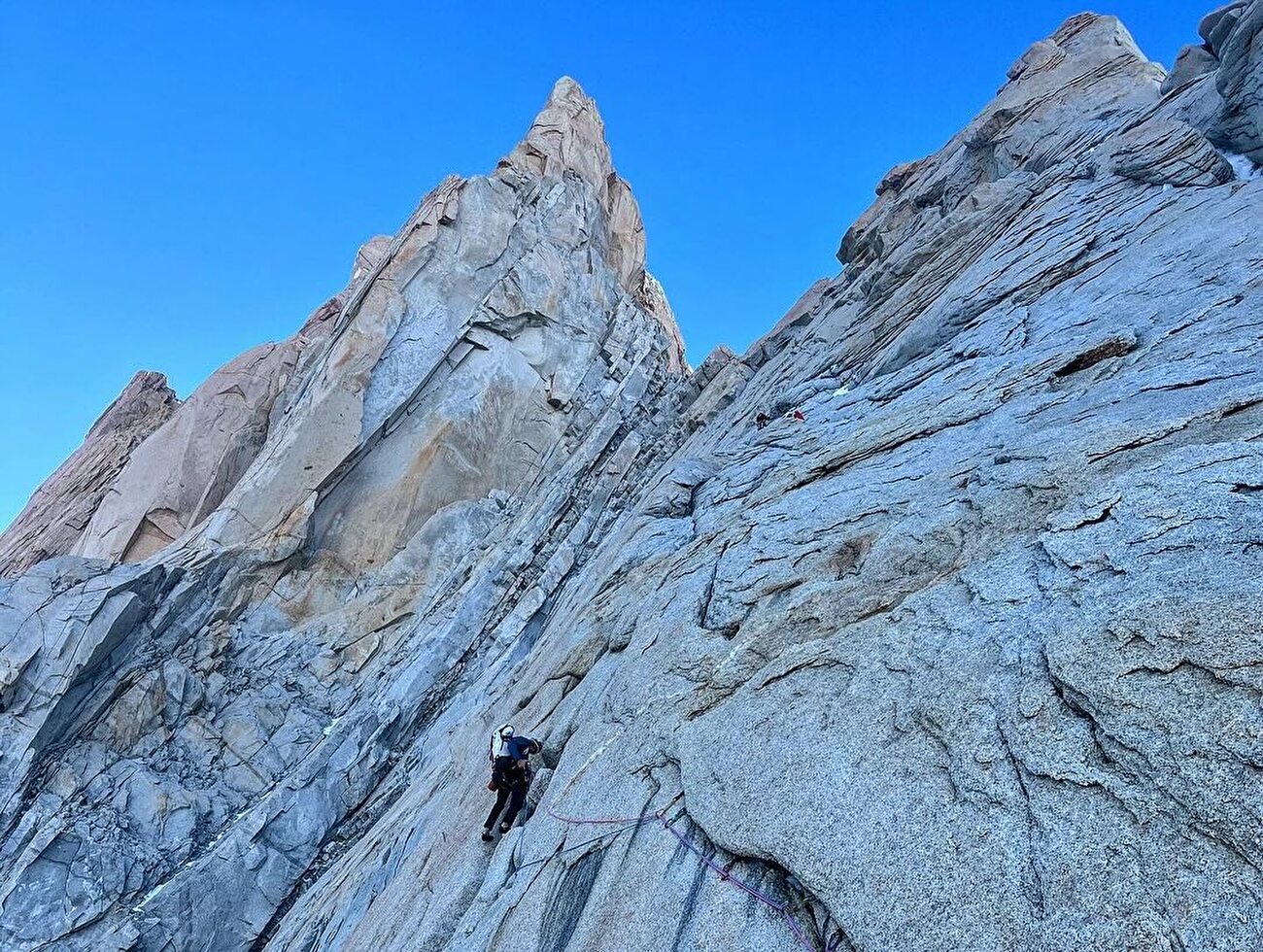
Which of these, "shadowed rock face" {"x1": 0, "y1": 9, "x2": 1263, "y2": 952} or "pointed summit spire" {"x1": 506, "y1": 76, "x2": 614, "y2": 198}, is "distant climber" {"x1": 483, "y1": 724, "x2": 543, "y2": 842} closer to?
"shadowed rock face" {"x1": 0, "y1": 9, "x2": 1263, "y2": 952}

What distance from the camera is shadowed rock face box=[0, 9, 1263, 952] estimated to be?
5895mm

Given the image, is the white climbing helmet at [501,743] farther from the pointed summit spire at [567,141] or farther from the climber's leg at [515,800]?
the pointed summit spire at [567,141]

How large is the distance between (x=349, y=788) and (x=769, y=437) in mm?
19546

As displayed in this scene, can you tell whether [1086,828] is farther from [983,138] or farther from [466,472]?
[983,138]

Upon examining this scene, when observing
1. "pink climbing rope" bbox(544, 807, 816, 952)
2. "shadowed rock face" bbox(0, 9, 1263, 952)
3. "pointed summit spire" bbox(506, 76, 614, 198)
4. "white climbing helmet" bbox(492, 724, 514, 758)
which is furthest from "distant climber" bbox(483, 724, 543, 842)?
"pointed summit spire" bbox(506, 76, 614, 198)

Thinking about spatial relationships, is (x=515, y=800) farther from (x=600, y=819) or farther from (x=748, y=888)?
(x=748, y=888)

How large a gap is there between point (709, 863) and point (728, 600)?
195 inches

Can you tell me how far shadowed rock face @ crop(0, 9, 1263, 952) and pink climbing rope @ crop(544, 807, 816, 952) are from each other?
0.07 meters

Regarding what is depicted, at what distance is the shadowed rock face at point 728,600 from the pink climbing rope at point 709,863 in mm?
65

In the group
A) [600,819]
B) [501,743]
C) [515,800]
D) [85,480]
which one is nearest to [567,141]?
[85,480]

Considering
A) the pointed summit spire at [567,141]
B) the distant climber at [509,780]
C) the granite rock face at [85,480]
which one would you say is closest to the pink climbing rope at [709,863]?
the distant climber at [509,780]

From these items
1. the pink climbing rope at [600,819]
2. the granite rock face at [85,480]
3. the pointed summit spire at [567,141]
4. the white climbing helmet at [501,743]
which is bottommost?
the pink climbing rope at [600,819]

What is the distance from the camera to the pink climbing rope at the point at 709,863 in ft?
20.3

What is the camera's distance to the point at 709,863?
23.7 ft
